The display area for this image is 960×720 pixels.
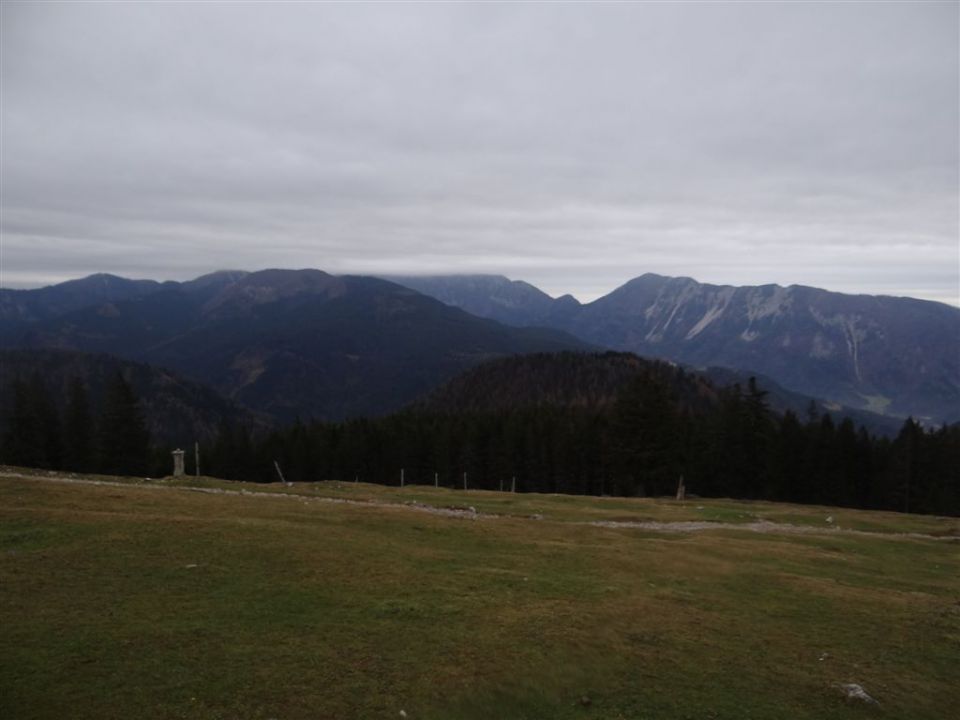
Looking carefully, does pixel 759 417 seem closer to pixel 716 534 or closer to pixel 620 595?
pixel 716 534

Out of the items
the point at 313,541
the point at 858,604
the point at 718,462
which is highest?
the point at 313,541

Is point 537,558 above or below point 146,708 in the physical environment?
below

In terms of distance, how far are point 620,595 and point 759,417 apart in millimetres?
75183

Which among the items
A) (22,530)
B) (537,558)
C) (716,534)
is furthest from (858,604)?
(22,530)

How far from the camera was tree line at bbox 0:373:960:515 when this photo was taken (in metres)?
89.8

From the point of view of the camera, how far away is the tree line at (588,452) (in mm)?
89812

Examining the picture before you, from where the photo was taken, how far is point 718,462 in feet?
324

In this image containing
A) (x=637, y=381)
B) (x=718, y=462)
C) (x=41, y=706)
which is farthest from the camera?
(x=718, y=462)

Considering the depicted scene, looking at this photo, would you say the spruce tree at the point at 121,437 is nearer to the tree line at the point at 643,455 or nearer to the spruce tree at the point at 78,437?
A: the spruce tree at the point at 78,437

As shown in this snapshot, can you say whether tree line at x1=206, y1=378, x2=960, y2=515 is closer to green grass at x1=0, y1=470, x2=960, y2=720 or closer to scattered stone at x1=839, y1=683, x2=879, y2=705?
green grass at x1=0, y1=470, x2=960, y2=720

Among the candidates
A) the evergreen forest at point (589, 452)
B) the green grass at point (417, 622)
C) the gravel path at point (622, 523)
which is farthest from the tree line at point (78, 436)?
the green grass at point (417, 622)

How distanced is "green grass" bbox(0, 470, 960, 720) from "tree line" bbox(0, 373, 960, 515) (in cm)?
5495

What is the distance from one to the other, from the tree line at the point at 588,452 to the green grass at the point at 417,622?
2163 inches

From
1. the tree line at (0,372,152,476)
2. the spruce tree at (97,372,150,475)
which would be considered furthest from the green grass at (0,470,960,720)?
the tree line at (0,372,152,476)
